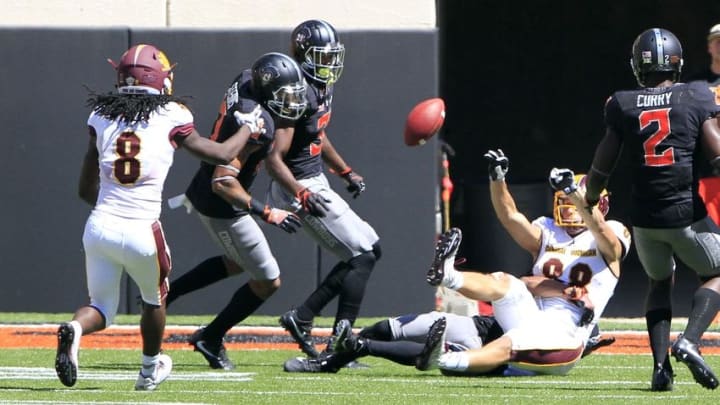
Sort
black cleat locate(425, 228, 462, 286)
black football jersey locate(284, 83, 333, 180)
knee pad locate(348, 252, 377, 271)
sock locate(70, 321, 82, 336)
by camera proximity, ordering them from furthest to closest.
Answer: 1. black football jersey locate(284, 83, 333, 180)
2. knee pad locate(348, 252, 377, 271)
3. black cleat locate(425, 228, 462, 286)
4. sock locate(70, 321, 82, 336)

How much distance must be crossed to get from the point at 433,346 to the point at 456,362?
235 mm

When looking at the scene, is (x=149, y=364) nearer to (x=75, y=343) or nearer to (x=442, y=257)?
(x=75, y=343)

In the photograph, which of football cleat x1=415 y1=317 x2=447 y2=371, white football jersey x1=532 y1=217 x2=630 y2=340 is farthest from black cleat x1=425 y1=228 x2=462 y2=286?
white football jersey x1=532 y1=217 x2=630 y2=340

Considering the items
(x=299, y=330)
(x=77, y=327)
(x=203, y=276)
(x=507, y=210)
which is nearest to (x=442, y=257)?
(x=507, y=210)

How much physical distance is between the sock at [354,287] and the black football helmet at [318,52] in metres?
1.07

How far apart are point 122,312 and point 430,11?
3191mm

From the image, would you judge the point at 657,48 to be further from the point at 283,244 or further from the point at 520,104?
the point at 520,104

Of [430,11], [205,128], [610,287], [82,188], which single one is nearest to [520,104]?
[430,11]

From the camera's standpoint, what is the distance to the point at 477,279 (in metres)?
7.50

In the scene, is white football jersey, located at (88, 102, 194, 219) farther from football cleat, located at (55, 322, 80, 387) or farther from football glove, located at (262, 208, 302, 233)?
football glove, located at (262, 208, 302, 233)

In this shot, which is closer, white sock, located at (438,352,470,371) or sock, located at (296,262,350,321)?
white sock, located at (438,352,470,371)

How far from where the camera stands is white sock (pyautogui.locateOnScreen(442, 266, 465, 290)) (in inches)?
289

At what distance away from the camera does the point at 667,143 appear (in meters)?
7.10

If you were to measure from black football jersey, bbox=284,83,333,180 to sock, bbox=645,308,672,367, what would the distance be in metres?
2.26
